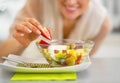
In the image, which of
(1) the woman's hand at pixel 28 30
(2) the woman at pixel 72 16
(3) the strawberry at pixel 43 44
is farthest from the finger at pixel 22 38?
(2) the woman at pixel 72 16

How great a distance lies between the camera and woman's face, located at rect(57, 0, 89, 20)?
1.30 m

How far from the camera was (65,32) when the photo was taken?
1427 mm

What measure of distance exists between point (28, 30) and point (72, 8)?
0.55m

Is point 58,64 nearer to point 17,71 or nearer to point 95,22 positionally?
point 17,71

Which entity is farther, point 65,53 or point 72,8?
point 72,8

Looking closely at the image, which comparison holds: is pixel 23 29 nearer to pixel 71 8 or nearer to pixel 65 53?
pixel 65 53

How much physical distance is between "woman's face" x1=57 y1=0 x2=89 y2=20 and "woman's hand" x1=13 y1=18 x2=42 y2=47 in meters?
0.44

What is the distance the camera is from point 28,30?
81 cm

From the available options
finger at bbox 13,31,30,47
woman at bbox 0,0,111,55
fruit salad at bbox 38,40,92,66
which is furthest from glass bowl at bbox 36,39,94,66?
woman at bbox 0,0,111,55

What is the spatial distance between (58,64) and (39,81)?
108 mm

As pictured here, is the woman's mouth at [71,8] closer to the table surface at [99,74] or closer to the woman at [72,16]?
the woman at [72,16]

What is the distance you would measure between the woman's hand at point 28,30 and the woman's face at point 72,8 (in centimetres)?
44

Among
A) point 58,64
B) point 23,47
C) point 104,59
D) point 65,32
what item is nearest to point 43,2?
point 65,32

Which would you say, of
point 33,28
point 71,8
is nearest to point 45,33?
point 33,28
